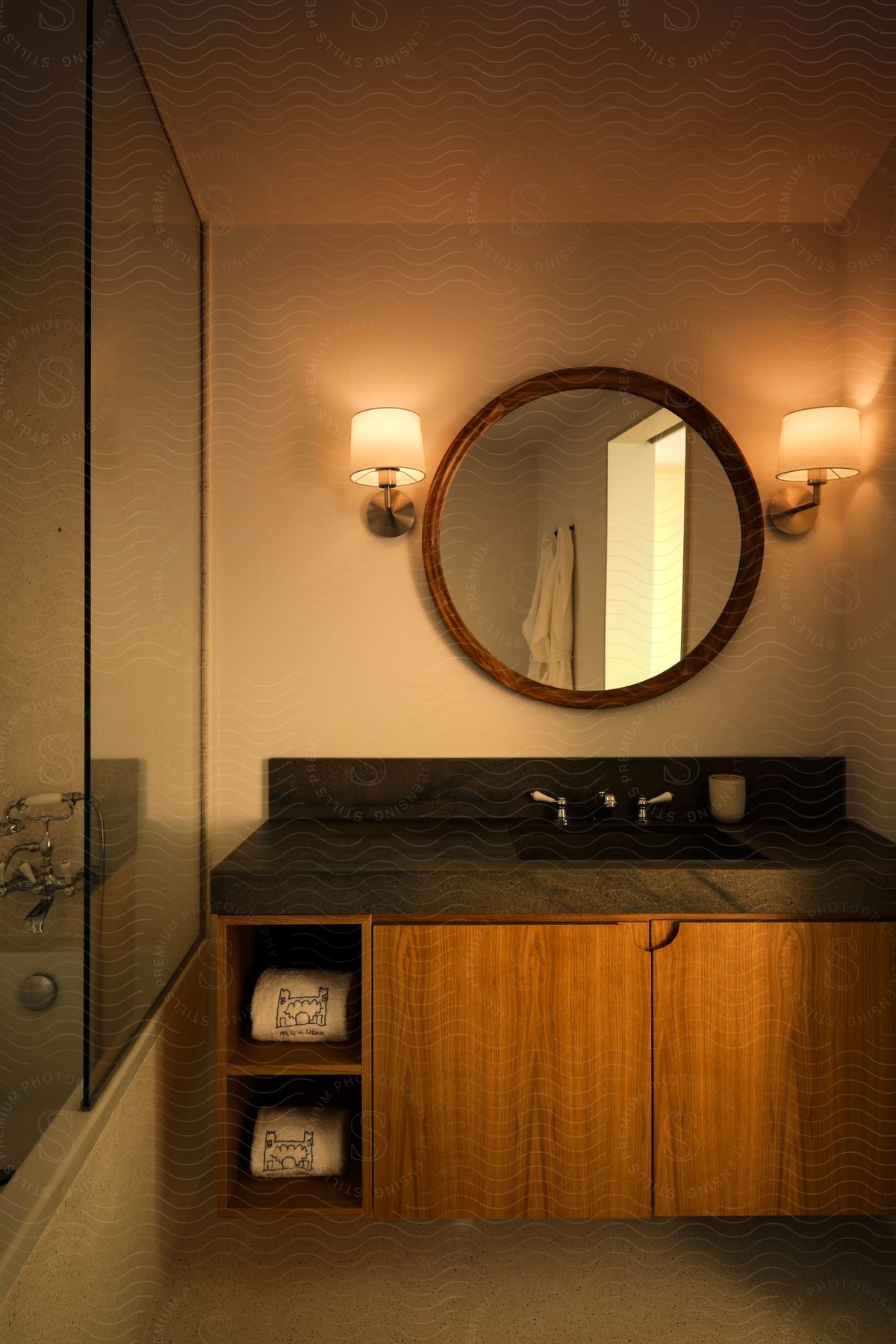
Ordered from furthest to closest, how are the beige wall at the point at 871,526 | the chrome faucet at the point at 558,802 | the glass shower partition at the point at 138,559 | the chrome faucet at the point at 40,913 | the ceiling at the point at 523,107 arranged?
the chrome faucet at the point at 558,802 → the beige wall at the point at 871,526 → the ceiling at the point at 523,107 → the glass shower partition at the point at 138,559 → the chrome faucet at the point at 40,913

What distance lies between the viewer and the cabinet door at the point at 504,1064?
67.7 inches

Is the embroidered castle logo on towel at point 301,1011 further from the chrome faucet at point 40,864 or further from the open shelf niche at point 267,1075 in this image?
the chrome faucet at point 40,864

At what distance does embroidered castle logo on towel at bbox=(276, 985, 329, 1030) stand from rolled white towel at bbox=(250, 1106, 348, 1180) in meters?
0.20

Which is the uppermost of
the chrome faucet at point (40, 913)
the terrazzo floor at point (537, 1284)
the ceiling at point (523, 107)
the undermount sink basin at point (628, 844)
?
the ceiling at point (523, 107)

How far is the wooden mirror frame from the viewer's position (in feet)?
6.97

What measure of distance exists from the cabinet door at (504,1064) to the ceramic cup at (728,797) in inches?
18.2

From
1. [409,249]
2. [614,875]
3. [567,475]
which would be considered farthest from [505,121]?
[614,875]

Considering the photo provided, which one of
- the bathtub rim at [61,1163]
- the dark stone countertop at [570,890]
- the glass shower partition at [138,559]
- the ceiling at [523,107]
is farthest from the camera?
the dark stone countertop at [570,890]

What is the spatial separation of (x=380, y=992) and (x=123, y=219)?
1.46 meters

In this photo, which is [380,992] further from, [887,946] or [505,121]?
[505,121]

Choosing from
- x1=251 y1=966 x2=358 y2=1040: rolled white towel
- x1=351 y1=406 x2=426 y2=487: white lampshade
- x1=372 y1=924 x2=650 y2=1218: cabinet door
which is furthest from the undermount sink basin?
x1=351 y1=406 x2=426 y2=487: white lampshade

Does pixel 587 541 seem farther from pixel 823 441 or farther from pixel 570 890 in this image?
pixel 570 890

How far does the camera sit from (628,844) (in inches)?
74.4

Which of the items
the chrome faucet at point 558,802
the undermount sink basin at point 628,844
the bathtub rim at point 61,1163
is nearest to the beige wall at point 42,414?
the bathtub rim at point 61,1163
